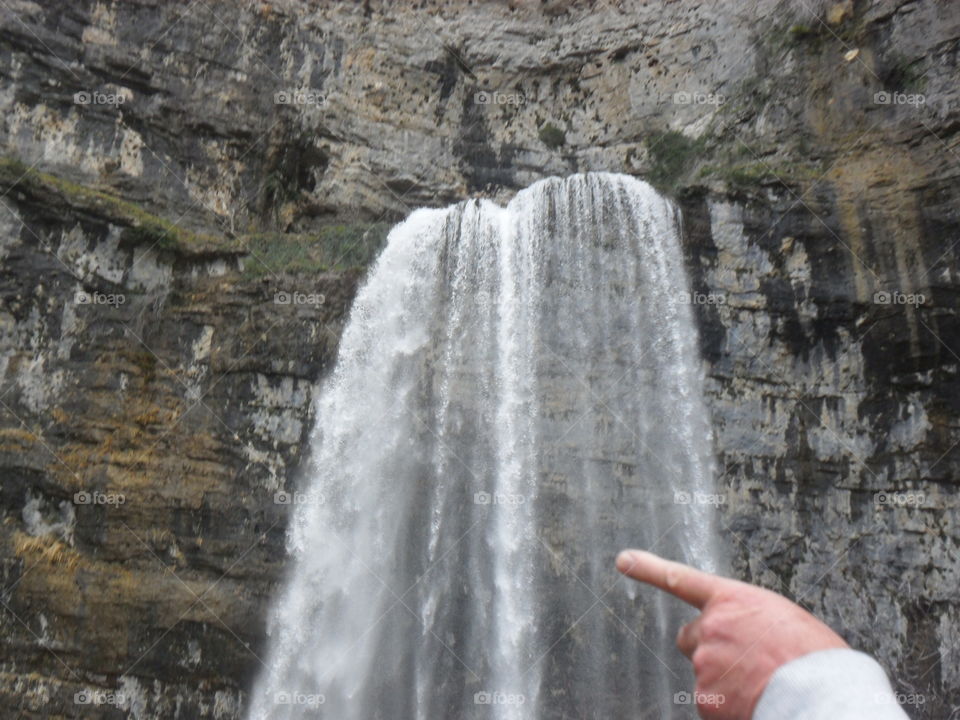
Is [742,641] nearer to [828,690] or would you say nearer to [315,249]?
[828,690]

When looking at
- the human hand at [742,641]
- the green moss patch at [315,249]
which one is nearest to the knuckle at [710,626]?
the human hand at [742,641]

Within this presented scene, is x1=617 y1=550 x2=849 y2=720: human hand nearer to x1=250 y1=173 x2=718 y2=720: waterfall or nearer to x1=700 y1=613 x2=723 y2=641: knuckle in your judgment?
x1=700 y1=613 x2=723 y2=641: knuckle

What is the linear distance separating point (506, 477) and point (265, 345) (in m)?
4.68

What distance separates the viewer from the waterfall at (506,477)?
9.99 metres

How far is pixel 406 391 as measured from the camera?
11867mm

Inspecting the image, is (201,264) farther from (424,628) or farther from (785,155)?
(785,155)

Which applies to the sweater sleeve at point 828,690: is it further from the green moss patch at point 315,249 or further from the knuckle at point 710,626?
the green moss patch at point 315,249

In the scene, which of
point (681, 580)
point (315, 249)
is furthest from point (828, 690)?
point (315, 249)

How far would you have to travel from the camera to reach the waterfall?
9992 millimetres

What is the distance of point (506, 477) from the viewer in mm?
10961

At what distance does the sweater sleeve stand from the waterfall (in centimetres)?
938

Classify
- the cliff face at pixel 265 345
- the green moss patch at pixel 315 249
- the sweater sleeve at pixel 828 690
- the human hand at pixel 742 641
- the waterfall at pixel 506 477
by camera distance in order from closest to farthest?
the sweater sleeve at pixel 828 690
the human hand at pixel 742 641
the waterfall at pixel 506 477
the cliff face at pixel 265 345
the green moss patch at pixel 315 249

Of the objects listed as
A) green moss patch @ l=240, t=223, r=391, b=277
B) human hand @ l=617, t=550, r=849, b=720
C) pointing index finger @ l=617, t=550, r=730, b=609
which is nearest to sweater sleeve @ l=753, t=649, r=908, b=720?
human hand @ l=617, t=550, r=849, b=720

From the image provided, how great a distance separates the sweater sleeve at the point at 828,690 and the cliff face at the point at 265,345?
10.8 metres
